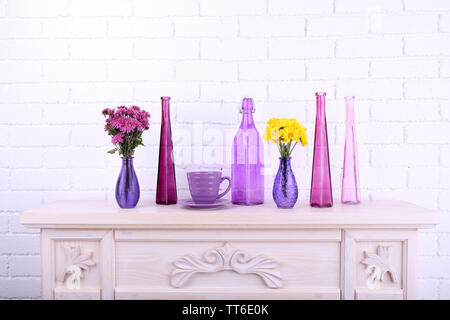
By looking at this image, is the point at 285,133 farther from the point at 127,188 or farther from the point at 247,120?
the point at 127,188

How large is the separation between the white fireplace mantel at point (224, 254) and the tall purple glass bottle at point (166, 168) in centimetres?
16

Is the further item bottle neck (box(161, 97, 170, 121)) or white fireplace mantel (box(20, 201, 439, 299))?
bottle neck (box(161, 97, 170, 121))

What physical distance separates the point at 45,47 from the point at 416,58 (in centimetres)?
143

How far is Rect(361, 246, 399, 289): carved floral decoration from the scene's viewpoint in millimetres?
1238

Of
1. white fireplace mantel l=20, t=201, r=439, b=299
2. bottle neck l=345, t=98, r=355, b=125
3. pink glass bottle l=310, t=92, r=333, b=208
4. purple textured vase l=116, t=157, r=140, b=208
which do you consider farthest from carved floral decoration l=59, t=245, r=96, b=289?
bottle neck l=345, t=98, r=355, b=125

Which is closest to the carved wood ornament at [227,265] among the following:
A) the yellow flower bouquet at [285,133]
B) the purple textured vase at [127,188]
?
the purple textured vase at [127,188]

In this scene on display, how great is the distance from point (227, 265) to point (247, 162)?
14.4 inches

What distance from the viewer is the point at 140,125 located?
1325mm

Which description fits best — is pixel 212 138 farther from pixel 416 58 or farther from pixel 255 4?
pixel 416 58

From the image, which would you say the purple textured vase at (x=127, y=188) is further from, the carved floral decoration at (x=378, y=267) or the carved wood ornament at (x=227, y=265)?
the carved floral decoration at (x=378, y=267)

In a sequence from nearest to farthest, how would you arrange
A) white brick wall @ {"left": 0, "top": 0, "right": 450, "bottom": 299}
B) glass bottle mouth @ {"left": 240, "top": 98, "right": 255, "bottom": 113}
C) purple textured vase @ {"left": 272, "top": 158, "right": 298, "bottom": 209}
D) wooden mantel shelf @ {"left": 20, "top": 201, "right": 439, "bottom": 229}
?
wooden mantel shelf @ {"left": 20, "top": 201, "right": 439, "bottom": 229}, purple textured vase @ {"left": 272, "top": 158, "right": 298, "bottom": 209}, glass bottle mouth @ {"left": 240, "top": 98, "right": 255, "bottom": 113}, white brick wall @ {"left": 0, "top": 0, "right": 450, "bottom": 299}

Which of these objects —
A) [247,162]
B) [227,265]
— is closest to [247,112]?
[247,162]

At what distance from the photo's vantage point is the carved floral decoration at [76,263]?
1260 millimetres

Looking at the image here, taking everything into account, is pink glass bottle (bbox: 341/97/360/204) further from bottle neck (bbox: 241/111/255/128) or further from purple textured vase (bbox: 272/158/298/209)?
bottle neck (bbox: 241/111/255/128)
